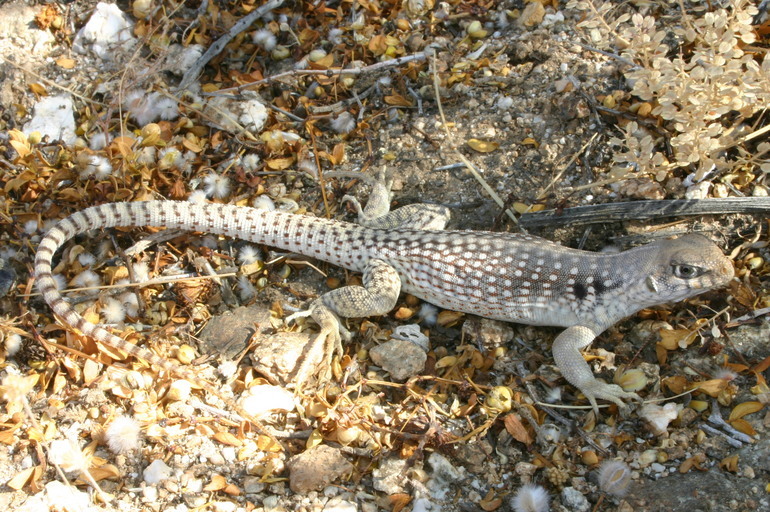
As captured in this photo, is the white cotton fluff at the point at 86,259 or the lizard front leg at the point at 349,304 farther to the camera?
the white cotton fluff at the point at 86,259

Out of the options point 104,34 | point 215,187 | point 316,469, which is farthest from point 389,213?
point 104,34

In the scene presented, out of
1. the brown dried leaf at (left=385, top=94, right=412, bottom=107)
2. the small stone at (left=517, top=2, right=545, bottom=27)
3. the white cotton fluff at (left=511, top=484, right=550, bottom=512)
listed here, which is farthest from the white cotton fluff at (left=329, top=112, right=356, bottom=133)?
the white cotton fluff at (left=511, top=484, right=550, bottom=512)

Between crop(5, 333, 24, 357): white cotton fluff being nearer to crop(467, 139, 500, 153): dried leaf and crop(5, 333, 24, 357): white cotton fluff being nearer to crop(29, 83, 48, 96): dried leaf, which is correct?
crop(29, 83, 48, 96): dried leaf

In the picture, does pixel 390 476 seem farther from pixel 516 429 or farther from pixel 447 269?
pixel 447 269

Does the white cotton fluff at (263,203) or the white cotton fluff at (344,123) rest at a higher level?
the white cotton fluff at (344,123)

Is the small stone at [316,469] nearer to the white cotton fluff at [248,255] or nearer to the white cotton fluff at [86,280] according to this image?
the white cotton fluff at [248,255]

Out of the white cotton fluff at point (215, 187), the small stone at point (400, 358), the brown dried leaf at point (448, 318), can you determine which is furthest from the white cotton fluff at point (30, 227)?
the brown dried leaf at point (448, 318)
